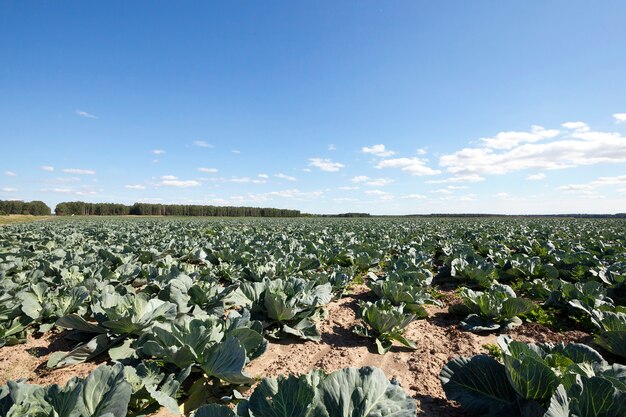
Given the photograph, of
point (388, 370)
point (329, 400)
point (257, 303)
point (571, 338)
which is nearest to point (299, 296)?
point (257, 303)

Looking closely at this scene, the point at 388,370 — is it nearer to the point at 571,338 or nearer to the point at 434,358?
the point at 434,358

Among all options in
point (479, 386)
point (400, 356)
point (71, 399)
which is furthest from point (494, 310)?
point (71, 399)

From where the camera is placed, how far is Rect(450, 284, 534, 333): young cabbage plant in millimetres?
4140

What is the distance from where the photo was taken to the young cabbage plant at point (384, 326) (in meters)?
3.75

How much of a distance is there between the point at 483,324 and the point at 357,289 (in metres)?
2.73

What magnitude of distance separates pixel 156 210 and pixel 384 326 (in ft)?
354

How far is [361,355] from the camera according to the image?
3.63 metres

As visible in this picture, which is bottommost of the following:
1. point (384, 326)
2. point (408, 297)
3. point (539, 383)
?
point (384, 326)

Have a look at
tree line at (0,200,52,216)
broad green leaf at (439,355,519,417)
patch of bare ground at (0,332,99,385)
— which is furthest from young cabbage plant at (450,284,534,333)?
tree line at (0,200,52,216)

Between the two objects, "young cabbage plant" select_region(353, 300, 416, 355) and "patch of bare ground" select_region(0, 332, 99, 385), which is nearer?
"patch of bare ground" select_region(0, 332, 99, 385)

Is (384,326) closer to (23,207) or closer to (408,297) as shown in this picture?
(408,297)

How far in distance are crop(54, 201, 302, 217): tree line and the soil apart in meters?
99.5

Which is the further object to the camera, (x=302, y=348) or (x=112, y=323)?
(x=302, y=348)

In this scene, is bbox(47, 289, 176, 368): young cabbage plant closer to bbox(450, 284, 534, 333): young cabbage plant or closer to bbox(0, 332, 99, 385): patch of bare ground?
bbox(0, 332, 99, 385): patch of bare ground
